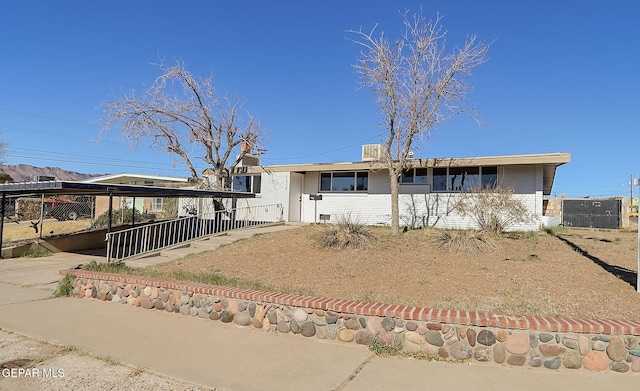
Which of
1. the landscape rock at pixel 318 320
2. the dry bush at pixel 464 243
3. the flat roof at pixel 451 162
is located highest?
the flat roof at pixel 451 162

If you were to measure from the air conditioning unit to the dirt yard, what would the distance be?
6.48 metres

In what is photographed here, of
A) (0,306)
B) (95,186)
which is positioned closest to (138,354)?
(0,306)

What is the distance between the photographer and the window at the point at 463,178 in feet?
47.0

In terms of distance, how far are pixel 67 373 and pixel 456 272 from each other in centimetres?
591

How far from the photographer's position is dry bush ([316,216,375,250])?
30.4ft

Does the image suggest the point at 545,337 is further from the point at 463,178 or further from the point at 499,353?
the point at 463,178

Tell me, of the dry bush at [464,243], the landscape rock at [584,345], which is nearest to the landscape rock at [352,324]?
the landscape rock at [584,345]

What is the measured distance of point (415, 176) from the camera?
51.2 feet

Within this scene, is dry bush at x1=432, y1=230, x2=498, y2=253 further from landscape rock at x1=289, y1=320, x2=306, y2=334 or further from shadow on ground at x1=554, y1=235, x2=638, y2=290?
landscape rock at x1=289, y1=320, x2=306, y2=334

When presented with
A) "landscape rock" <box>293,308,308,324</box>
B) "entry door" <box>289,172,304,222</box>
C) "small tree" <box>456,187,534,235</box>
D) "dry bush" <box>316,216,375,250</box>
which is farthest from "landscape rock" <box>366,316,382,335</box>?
"entry door" <box>289,172,304,222</box>

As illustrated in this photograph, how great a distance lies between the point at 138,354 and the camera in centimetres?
427

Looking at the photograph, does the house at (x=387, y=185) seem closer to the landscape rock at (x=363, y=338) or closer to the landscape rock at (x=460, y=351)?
the landscape rock at (x=363, y=338)

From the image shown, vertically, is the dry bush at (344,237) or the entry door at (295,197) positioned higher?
the entry door at (295,197)

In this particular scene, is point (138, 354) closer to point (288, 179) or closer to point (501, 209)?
point (501, 209)
